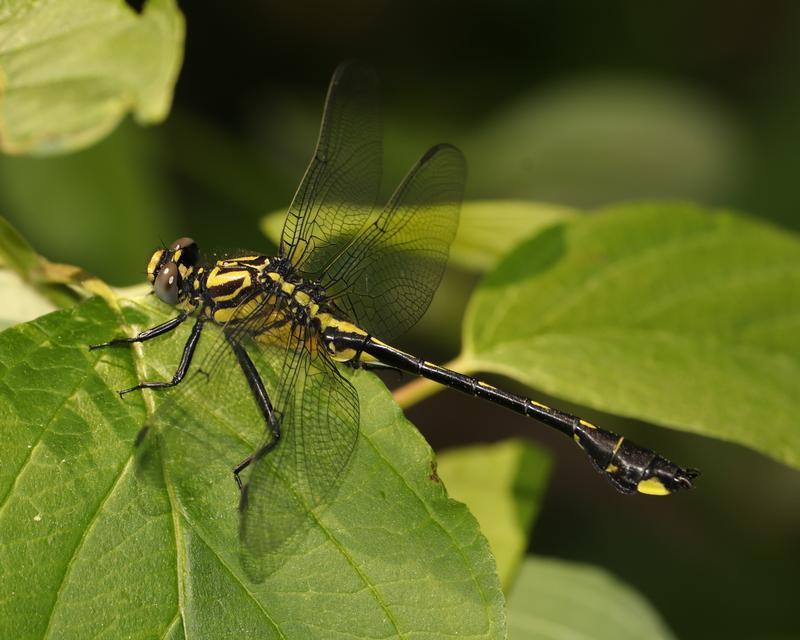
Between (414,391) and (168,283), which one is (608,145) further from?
(168,283)

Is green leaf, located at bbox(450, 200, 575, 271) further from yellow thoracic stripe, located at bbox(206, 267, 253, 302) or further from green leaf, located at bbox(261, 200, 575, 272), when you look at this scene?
Answer: yellow thoracic stripe, located at bbox(206, 267, 253, 302)

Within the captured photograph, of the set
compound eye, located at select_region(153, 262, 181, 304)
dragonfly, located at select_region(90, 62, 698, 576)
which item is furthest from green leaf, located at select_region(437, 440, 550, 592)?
compound eye, located at select_region(153, 262, 181, 304)

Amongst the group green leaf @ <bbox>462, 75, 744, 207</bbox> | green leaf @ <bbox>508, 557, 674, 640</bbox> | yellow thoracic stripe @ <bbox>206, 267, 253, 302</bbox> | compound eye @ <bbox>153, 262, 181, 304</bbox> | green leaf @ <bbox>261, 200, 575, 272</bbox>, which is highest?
green leaf @ <bbox>462, 75, 744, 207</bbox>

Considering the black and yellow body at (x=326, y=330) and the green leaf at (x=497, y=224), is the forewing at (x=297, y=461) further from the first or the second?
the green leaf at (x=497, y=224)

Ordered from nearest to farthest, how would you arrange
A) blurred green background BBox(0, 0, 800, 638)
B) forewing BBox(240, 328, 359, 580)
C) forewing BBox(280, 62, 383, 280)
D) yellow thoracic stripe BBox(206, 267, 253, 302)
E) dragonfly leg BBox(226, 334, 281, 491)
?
forewing BBox(240, 328, 359, 580) → dragonfly leg BBox(226, 334, 281, 491) → yellow thoracic stripe BBox(206, 267, 253, 302) → forewing BBox(280, 62, 383, 280) → blurred green background BBox(0, 0, 800, 638)

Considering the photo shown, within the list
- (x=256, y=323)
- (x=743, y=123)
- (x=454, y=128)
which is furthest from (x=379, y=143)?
(x=743, y=123)

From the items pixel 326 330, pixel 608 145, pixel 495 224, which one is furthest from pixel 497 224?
pixel 608 145

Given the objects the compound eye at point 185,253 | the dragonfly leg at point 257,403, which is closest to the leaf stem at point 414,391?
the dragonfly leg at point 257,403

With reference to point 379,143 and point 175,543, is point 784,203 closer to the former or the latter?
point 379,143
